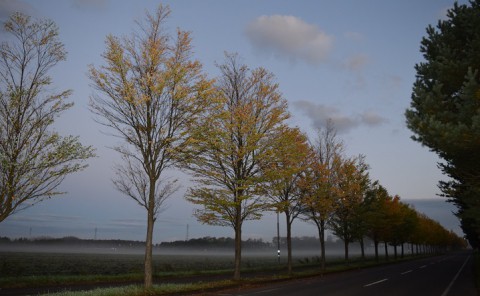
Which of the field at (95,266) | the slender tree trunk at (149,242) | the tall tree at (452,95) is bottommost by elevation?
the field at (95,266)

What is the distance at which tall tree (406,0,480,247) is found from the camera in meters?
8.08

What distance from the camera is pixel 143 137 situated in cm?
1436

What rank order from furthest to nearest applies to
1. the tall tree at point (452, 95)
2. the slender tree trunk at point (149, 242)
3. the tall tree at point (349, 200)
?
the tall tree at point (349, 200), the slender tree trunk at point (149, 242), the tall tree at point (452, 95)

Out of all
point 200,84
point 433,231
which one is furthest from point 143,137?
point 433,231

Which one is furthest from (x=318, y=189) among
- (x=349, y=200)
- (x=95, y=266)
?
(x=95, y=266)

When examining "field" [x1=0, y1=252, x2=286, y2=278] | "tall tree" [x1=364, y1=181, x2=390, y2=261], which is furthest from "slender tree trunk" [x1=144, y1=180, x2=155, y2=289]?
"tall tree" [x1=364, y1=181, x2=390, y2=261]

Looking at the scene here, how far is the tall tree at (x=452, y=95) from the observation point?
8078mm

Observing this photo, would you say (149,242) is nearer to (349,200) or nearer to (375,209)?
(349,200)

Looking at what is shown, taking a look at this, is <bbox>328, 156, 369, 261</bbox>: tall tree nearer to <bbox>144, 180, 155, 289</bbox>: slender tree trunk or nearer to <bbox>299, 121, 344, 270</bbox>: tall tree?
<bbox>299, 121, 344, 270</bbox>: tall tree

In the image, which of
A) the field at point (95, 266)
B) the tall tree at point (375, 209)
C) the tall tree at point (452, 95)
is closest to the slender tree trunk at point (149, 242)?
the tall tree at point (452, 95)

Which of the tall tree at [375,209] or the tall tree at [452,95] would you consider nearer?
the tall tree at [452,95]

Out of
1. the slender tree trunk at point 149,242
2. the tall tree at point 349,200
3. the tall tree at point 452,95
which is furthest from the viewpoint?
the tall tree at point 349,200

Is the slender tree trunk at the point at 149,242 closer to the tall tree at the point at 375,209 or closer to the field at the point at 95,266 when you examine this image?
the field at the point at 95,266

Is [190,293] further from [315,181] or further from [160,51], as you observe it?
[315,181]
